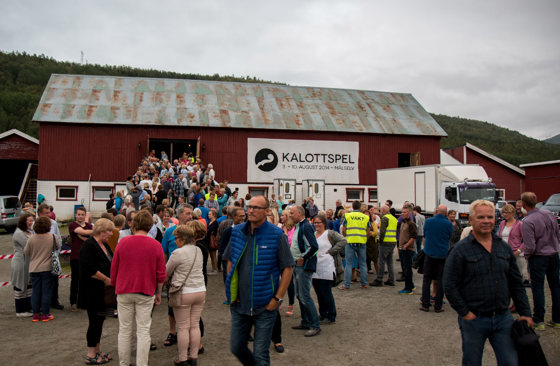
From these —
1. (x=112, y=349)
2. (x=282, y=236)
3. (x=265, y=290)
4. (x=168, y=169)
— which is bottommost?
(x=112, y=349)

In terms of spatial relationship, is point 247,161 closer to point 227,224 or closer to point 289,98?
point 289,98

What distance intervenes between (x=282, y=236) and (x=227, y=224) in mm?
5861

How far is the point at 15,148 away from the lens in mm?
28406

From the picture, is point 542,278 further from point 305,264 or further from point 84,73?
point 84,73

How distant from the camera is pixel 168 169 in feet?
67.2

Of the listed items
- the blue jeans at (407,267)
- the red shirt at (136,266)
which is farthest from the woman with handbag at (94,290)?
the blue jeans at (407,267)

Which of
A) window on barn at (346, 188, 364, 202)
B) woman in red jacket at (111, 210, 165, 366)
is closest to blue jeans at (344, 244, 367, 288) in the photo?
woman in red jacket at (111, 210, 165, 366)

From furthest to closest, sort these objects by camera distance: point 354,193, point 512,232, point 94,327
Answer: point 354,193
point 512,232
point 94,327

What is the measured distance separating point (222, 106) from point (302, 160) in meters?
6.40

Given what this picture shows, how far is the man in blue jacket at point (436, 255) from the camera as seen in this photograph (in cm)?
806

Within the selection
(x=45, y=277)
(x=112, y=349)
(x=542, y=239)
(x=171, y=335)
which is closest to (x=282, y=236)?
(x=171, y=335)

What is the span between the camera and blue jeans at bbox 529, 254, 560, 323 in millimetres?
6703

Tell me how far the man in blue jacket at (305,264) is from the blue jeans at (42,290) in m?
4.29

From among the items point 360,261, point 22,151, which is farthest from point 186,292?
point 22,151
